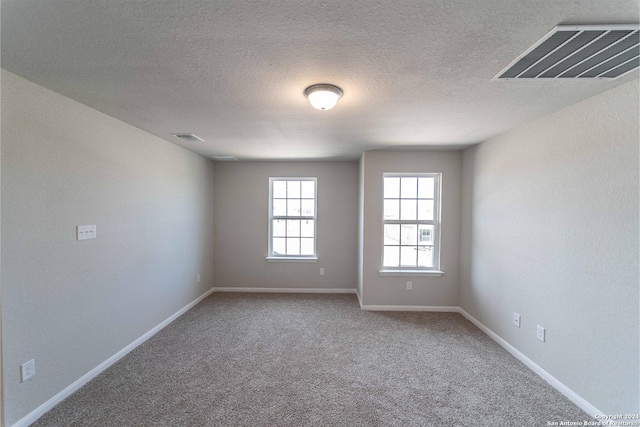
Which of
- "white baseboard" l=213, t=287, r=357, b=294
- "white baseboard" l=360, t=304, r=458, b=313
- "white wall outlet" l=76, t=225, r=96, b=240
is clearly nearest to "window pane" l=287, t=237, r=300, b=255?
"white baseboard" l=213, t=287, r=357, b=294

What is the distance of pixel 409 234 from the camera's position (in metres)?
3.73

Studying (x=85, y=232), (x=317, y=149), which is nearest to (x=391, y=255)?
(x=317, y=149)

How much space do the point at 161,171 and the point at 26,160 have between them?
137cm

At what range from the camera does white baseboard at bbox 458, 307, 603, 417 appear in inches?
71.1

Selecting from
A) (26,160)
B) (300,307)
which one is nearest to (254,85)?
(26,160)

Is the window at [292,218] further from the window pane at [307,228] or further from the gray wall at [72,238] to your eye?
the gray wall at [72,238]

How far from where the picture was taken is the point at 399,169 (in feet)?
11.8

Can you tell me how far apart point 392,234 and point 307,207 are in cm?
157

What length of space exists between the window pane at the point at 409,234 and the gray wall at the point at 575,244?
101 cm

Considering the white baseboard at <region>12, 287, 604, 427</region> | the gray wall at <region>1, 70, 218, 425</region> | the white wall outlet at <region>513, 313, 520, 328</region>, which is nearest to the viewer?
the gray wall at <region>1, 70, 218, 425</region>

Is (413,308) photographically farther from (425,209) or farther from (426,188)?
(426,188)

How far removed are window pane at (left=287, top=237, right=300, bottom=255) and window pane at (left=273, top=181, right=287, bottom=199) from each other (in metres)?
0.78

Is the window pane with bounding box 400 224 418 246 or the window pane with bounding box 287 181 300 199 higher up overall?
the window pane with bounding box 287 181 300 199

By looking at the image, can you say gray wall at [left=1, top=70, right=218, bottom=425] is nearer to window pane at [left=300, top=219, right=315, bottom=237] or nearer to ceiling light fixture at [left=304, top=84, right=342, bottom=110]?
ceiling light fixture at [left=304, top=84, right=342, bottom=110]
